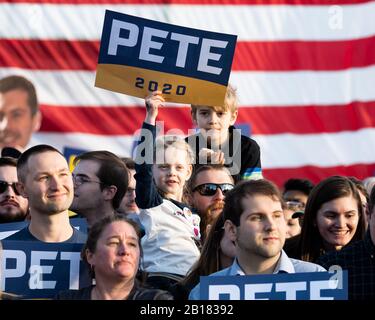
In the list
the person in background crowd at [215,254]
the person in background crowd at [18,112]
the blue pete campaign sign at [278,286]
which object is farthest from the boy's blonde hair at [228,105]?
the person in background crowd at [18,112]

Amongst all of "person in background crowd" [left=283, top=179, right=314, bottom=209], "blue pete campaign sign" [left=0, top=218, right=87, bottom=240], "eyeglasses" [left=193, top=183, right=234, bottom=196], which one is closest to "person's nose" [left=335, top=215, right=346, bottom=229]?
"eyeglasses" [left=193, top=183, right=234, bottom=196]

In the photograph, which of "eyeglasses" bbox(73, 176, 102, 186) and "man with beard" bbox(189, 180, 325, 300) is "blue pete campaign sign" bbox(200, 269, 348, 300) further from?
"eyeglasses" bbox(73, 176, 102, 186)

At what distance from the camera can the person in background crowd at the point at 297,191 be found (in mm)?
9173

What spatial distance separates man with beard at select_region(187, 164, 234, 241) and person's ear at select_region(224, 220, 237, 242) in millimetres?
1063

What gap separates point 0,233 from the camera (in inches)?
258

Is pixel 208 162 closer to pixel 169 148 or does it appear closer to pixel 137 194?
pixel 169 148

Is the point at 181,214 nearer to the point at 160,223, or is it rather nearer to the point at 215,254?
the point at 160,223

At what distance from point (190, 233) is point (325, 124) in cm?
604

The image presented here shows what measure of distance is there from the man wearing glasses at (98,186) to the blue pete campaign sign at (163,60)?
1.35ft

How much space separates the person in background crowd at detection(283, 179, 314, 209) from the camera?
30.1ft

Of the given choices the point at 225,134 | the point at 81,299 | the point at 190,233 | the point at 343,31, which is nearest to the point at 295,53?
the point at 343,31

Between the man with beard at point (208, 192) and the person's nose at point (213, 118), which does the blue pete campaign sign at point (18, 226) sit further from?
the person's nose at point (213, 118)

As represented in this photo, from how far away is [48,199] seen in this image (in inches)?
251

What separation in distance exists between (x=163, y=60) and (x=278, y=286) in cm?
193
